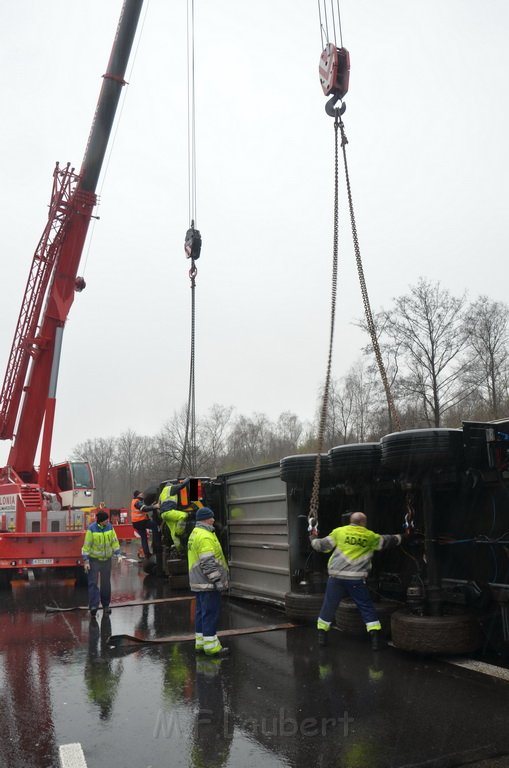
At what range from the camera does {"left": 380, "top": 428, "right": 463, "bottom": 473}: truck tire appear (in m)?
6.23

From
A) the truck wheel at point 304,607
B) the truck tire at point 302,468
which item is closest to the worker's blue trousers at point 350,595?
the truck wheel at point 304,607

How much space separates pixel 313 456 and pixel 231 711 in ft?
12.5

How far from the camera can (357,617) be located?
7.29 meters

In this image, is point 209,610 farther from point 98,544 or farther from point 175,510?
point 175,510

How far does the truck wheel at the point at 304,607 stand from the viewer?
784cm

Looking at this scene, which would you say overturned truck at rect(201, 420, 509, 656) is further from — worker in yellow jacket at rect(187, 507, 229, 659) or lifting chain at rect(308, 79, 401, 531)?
worker in yellow jacket at rect(187, 507, 229, 659)

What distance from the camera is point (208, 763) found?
4043mm

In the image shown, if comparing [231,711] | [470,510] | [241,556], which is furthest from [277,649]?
[241,556]

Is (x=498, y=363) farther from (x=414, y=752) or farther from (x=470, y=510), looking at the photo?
(x=414, y=752)

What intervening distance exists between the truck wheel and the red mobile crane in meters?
6.09

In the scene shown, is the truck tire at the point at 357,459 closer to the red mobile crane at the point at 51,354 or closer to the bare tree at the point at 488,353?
the red mobile crane at the point at 51,354

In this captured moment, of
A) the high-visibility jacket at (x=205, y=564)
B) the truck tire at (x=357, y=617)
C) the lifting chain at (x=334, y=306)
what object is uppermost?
the lifting chain at (x=334, y=306)

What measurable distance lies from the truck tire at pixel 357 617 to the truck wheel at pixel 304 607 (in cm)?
34

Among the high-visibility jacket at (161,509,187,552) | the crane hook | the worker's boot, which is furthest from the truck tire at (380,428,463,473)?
the high-visibility jacket at (161,509,187,552)
